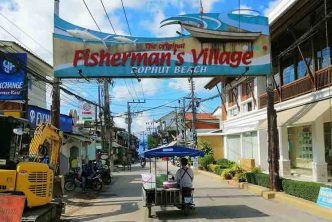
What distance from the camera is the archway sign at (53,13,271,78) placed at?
2250cm

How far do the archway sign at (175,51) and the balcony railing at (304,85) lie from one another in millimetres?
2534

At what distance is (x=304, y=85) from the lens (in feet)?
83.4

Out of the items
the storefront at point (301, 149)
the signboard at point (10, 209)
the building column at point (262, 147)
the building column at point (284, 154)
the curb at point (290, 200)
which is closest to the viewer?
the signboard at point (10, 209)

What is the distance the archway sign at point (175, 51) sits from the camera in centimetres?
2250

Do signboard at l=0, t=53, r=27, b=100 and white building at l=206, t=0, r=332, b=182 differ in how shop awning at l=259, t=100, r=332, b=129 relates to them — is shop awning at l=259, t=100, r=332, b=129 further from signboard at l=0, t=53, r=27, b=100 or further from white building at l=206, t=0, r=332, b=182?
signboard at l=0, t=53, r=27, b=100

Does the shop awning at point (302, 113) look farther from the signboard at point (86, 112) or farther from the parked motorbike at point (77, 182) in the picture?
the signboard at point (86, 112)

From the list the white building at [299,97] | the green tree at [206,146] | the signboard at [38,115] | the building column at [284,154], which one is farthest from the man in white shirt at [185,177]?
the green tree at [206,146]

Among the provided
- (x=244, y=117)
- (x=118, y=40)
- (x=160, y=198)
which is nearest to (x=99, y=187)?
(x=118, y=40)

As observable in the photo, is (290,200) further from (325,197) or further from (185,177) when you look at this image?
(185,177)

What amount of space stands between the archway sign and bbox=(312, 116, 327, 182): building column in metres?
4.29

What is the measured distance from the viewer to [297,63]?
93.8 ft

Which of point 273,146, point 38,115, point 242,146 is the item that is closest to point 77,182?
point 38,115

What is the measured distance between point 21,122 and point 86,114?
120ft

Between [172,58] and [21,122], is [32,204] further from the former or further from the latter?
[172,58]
